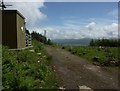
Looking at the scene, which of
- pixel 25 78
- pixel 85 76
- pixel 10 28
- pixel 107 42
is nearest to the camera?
pixel 25 78

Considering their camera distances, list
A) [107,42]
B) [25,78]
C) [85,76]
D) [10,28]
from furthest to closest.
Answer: [107,42] → [10,28] → [85,76] → [25,78]

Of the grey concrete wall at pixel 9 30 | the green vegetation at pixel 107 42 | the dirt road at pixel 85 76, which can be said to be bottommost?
the dirt road at pixel 85 76

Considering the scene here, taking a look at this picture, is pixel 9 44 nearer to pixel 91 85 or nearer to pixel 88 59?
pixel 88 59

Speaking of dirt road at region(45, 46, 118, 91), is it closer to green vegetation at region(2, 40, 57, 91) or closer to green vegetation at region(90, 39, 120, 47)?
green vegetation at region(2, 40, 57, 91)

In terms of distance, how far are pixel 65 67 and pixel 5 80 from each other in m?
4.86

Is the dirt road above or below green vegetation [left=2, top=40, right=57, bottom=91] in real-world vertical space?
below

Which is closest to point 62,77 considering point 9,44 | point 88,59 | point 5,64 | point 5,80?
point 5,64

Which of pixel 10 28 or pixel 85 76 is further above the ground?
pixel 10 28

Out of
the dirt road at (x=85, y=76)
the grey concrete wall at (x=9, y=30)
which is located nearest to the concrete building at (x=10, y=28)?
the grey concrete wall at (x=9, y=30)

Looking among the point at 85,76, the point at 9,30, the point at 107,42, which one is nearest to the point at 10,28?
the point at 9,30

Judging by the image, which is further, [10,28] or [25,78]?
[10,28]

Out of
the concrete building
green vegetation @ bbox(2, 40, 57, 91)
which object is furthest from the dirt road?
the concrete building

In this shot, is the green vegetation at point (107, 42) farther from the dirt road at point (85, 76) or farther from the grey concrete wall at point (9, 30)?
the dirt road at point (85, 76)

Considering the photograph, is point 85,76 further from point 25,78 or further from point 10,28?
point 10,28
